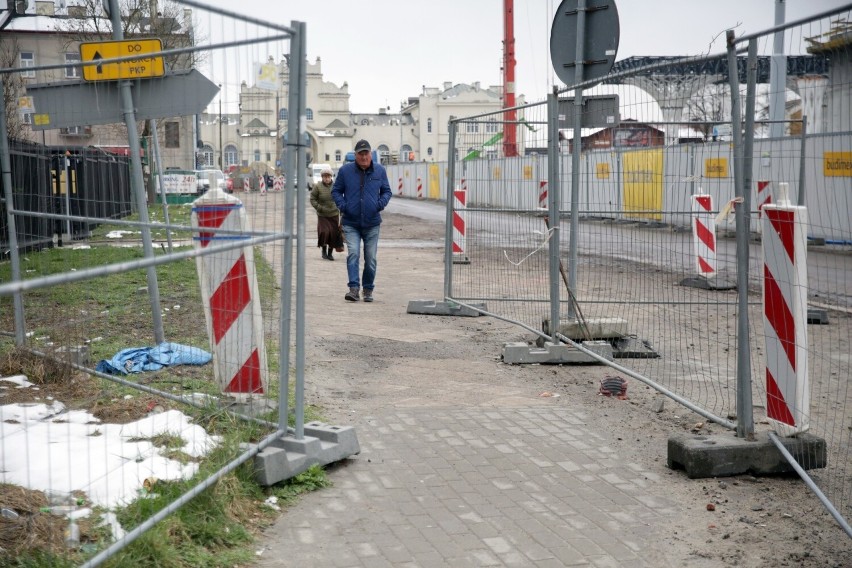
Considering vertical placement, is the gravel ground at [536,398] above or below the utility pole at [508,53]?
below

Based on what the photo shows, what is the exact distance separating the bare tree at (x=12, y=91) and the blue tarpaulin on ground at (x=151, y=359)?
210 centimetres

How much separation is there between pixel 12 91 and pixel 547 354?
5601 mm

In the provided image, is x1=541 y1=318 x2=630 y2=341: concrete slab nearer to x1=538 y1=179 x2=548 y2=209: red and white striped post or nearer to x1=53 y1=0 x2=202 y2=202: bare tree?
x1=538 y1=179 x2=548 y2=209: red and white striped post

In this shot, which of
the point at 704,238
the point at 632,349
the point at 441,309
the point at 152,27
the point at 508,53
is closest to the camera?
the point at 632,349

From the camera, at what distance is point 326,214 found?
61.8 ft

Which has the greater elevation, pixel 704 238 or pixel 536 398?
pixel 704 238

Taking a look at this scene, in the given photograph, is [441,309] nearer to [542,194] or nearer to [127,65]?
[542,194]

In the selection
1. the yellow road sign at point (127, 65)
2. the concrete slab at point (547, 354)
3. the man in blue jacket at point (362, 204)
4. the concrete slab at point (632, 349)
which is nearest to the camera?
the yellow road sign at point (127, 65)

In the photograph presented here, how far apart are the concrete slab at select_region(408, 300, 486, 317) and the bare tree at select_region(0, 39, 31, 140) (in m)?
4.63

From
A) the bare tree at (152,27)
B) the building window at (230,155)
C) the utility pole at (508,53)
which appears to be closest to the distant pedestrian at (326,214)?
the bare tree at (152,27)

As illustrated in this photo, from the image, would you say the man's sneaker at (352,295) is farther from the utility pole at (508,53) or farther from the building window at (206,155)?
the utility pole at (508,53)

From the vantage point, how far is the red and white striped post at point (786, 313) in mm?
5398

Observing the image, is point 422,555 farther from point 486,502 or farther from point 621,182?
point 621,182

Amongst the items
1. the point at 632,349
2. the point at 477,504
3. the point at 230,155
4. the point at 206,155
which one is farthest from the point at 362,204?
the point at 477,504
